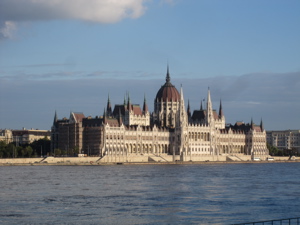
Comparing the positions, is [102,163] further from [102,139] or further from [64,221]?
[64,221]

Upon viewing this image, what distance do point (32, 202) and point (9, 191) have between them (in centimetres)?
1069

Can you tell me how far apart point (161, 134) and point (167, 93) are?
14187mm

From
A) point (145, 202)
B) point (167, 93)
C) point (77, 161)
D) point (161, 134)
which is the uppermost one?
point (167, 93)

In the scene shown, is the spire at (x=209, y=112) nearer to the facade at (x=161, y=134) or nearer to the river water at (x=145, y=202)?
the facade at (x=161, y=134)

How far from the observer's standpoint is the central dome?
609 ft

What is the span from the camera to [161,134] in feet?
576

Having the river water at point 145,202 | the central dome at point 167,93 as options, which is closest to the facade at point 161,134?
the central dome at point 167,93

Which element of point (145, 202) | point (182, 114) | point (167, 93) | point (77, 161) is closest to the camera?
point (145, 202)

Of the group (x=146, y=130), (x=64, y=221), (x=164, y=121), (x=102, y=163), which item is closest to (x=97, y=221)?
(x=64, y=221)

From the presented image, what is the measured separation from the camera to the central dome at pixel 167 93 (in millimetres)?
185500

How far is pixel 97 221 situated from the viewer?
46.0 meters

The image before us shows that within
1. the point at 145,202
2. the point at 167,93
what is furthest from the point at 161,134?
the point at 145,202

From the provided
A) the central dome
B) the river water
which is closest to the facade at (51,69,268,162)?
the central dome

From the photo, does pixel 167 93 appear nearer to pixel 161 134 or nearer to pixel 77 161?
pixel 161 134
